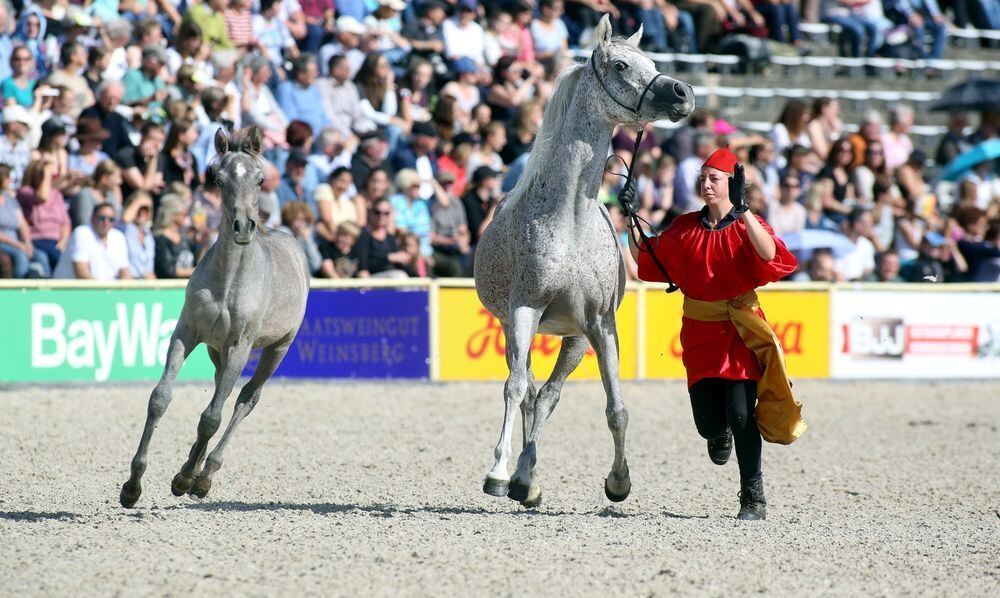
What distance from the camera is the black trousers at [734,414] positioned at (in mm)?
7387

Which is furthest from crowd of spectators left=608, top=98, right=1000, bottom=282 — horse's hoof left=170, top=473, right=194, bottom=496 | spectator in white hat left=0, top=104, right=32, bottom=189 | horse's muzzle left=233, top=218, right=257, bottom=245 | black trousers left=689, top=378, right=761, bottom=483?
horse's muzzle left=233, top=218, right=257, bottom=245

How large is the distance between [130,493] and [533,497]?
2041 millimetres

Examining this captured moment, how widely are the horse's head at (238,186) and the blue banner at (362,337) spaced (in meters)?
5.87

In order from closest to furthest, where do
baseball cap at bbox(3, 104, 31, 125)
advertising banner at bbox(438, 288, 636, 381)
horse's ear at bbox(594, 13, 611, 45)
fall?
horse's ear at bbox(594, 13, 611, 45) < baseball cap at bbox(3, 104, 31, 125) < advertising banner at bbox(438, 288, 636, 381)

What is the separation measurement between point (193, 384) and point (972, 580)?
332 inches

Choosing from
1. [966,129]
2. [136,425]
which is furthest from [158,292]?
[966,129]

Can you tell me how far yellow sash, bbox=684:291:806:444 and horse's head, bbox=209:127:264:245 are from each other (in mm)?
2324

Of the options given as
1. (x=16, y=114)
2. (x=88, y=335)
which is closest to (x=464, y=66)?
(x=16, y=114)

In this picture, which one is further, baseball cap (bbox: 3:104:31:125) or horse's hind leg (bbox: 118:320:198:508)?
baseball cap (bbox: 3:104:31:125)

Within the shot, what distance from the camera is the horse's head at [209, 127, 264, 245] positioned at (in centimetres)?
727

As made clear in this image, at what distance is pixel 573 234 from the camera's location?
7.42 meters

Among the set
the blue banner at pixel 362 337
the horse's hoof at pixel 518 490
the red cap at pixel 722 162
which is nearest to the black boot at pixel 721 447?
the horse's hoof at pixel 518 490

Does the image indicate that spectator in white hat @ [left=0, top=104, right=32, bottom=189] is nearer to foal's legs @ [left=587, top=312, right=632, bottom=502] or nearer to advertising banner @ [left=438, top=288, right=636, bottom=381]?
advertising banner @ [left=438, top=288, right=636, bottom=381]

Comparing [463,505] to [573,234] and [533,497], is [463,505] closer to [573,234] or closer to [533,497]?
[533,497]
